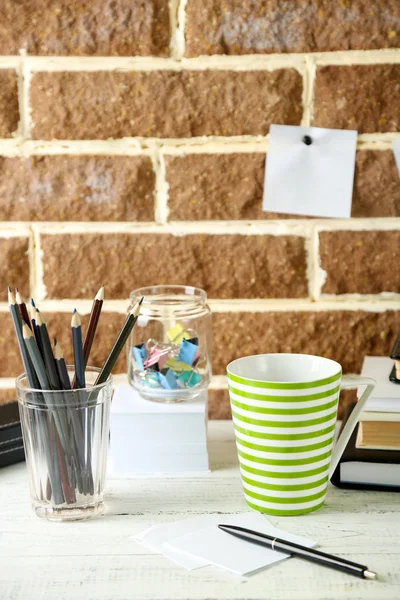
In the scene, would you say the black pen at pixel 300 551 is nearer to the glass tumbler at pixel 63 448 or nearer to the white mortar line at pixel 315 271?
the glass tumbler at pixel 63 448

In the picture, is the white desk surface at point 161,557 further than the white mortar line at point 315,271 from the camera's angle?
No

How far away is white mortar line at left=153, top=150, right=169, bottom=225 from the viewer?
1.02 meters

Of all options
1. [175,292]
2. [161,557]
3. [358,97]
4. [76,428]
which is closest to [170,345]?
[175,292]

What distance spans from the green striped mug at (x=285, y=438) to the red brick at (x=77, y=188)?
347 millimetres

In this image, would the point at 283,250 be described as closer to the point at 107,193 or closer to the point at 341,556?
the point at 107,193

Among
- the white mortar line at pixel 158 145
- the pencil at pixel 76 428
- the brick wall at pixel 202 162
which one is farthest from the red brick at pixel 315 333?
the pencil at pixel 76 428

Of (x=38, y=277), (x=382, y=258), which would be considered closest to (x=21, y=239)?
(x=38, y=277)

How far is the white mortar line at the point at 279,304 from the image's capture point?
1039 millimetres

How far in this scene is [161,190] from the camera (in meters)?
1.03

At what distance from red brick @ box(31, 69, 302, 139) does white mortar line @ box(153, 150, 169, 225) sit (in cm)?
3

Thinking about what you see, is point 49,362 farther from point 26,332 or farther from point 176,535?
point 176,535

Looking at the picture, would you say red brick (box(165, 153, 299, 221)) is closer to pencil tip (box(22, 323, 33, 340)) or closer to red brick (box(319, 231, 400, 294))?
red brick (box(319, 231, 400, 294))

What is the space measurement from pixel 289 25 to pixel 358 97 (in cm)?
13

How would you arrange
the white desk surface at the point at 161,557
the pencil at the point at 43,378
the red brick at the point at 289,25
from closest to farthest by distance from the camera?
1. the white desk surface at the point at 161,557
2. the pencil at the point at 43,378
3. the red brick at the point at 289,25
